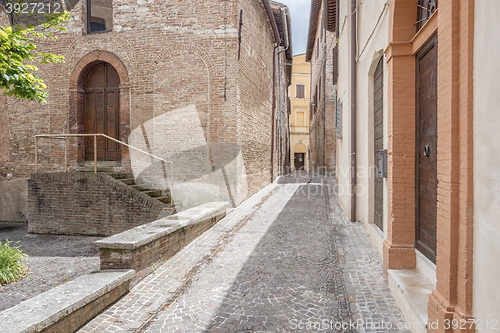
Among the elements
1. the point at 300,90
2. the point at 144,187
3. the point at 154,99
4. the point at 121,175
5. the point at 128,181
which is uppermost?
the point at 300,90

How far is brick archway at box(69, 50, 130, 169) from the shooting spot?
9242 millimetres

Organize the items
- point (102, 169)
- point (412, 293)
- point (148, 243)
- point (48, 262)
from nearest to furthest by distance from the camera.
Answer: point (412, 293) < point (148, 243) < point (48, 262) < point (102, 169)

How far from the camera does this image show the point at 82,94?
984 cm

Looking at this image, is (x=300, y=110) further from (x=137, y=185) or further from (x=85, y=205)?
(x=85, y=205)

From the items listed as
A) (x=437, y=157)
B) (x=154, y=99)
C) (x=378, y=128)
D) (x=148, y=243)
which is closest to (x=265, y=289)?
(x=148, y=243)

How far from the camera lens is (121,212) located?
751 centimetres

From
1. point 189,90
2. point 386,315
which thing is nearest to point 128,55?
point 189,90

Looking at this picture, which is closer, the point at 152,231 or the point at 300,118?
the point at 152,231

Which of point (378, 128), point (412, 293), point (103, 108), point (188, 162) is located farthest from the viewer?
point (103, 108)

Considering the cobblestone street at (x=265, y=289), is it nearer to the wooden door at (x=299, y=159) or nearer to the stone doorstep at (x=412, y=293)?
the stone doorstep at (x=412, y=293)

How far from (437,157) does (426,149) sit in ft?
2.83

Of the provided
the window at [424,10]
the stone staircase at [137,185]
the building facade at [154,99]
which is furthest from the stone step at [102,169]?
the window at [424,10]

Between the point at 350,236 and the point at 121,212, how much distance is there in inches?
209
